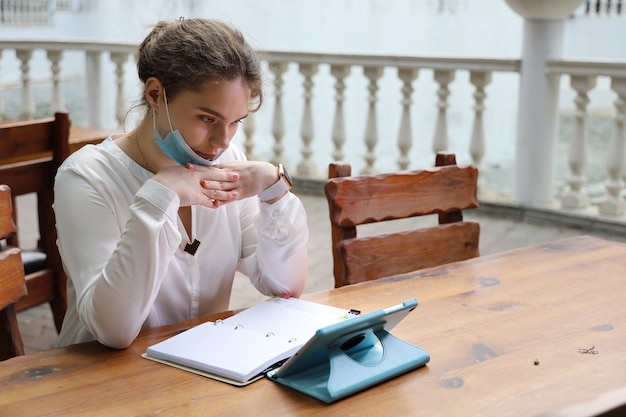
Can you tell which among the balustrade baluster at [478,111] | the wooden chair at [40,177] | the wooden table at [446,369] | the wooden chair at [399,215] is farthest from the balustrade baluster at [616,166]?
the wooden chair at [40,177]

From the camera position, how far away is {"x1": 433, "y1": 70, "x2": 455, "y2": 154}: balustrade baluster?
5.09 metres

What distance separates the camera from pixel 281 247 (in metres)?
1.98

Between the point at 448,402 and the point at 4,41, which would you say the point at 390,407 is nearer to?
the point at 448,402

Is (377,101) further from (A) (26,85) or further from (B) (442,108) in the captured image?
(A) (26,85)

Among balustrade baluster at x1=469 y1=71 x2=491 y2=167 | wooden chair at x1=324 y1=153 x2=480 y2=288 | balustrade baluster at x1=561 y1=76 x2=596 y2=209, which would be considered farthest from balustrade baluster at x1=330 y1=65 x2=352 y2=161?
wooden chair at x1=324 y1=153 x2=480 y2=288

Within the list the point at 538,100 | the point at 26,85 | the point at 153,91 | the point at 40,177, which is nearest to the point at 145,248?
the point at 153,91

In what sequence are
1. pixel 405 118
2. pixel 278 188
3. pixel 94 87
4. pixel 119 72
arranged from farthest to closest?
pixel 94 87 < pixel 119 72 < pixel 405 118 < pixel 278 188

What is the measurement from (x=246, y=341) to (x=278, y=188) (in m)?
0.48

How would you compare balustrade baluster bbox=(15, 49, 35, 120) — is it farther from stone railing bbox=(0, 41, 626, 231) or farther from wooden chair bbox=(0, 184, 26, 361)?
wooden chair bbox=(0, 184, 26, 361)

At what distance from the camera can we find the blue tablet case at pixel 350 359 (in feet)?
4.42

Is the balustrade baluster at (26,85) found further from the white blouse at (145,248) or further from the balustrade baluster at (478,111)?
the white blouse at (145,248)

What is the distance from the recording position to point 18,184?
2785 millimetres

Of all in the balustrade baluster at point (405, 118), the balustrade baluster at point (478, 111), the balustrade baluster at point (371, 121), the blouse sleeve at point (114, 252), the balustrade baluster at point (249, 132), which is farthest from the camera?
the balustrade baluster at point (249, 132)

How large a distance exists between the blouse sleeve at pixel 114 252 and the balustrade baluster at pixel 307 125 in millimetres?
3895
